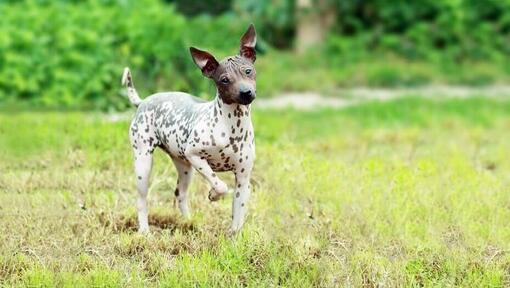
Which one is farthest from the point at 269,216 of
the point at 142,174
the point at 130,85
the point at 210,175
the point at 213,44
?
the point at 213,44

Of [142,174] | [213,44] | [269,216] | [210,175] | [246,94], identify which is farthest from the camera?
[213,44]

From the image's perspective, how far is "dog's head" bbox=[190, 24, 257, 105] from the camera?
17.3ft

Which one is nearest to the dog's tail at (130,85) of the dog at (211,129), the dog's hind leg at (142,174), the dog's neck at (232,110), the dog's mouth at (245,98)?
the dog at (211,129)

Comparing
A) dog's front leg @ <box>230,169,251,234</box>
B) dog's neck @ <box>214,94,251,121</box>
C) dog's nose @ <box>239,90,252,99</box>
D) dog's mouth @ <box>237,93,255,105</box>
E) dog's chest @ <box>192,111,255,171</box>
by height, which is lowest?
dog's front leg @ <box>230,169,251,234</box>

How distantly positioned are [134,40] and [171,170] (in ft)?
13.8

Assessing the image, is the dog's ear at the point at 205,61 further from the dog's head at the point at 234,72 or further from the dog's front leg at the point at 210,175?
the dog's front leg at the point at 210,175

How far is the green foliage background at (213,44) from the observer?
10.7 metres

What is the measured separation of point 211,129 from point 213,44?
7464mm

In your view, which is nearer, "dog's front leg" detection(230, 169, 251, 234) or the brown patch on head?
the brown patch on head

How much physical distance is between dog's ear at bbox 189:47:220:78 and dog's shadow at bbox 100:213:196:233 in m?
1.06

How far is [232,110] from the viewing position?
5.43 m

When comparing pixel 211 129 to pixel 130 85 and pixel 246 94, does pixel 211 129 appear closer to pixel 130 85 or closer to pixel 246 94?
pixel 246 94

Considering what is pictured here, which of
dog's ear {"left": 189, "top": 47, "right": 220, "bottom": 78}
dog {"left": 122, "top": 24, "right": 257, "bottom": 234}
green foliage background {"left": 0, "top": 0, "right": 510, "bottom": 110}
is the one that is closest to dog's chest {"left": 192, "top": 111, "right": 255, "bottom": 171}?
dog {"left": 122, "top": 24, "right": 257, "bottom": 234}

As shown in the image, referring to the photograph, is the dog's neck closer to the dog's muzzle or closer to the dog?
the dog
